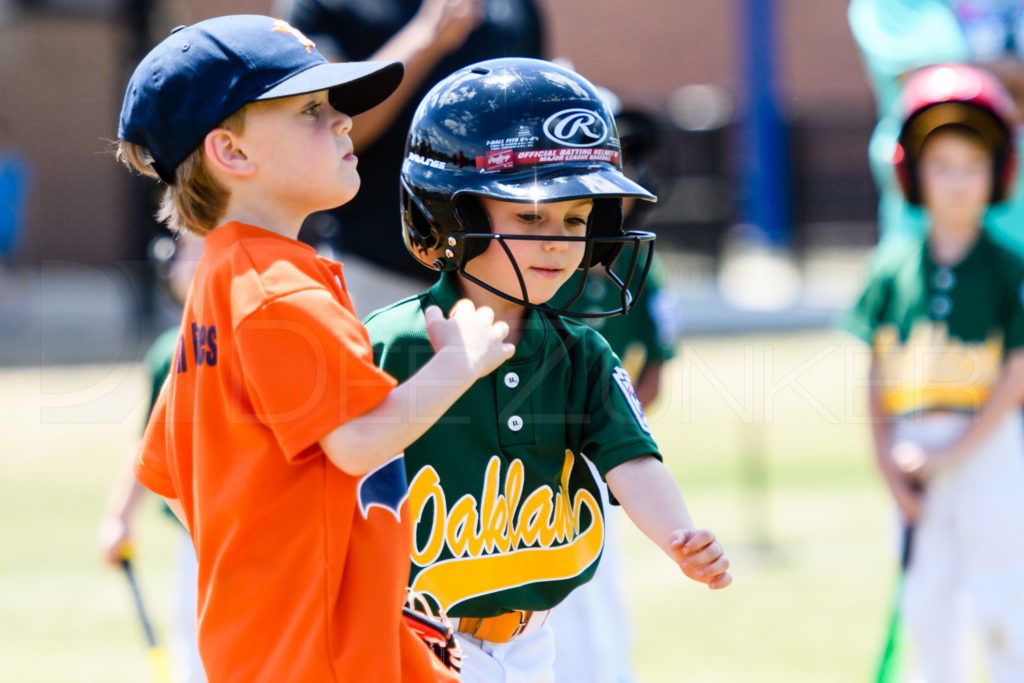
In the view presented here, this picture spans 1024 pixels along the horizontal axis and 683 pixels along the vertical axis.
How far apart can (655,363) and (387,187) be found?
1203 millimetres

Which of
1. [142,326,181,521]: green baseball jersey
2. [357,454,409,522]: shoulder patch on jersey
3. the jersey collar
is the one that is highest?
the jersey collar

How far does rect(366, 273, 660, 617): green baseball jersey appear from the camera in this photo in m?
2.63

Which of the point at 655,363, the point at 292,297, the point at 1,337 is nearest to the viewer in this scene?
the point at 292,297

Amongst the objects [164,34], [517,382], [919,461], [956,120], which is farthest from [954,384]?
[164,34]

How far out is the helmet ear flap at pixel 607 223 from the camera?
2861mm

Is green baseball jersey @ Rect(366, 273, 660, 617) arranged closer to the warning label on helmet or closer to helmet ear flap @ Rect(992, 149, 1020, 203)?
the warning label on helmet

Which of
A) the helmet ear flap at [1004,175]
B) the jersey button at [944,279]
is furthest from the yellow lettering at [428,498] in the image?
the helmet ear flap at [1004,175]

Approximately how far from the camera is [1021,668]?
413cm

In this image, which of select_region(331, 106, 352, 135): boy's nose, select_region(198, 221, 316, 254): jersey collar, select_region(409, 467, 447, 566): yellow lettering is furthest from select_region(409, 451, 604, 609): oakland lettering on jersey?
select_region(331, 106, 352, 135): boy's nose

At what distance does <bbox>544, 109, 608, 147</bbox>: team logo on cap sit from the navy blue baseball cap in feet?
1.53

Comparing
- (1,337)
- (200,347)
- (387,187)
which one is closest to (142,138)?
(200,347)

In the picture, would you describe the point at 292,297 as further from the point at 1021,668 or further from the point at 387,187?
the point at 1021,668

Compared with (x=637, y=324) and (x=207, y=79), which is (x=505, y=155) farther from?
(x=637, y=324)

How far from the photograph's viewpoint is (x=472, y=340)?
223 centimetres
